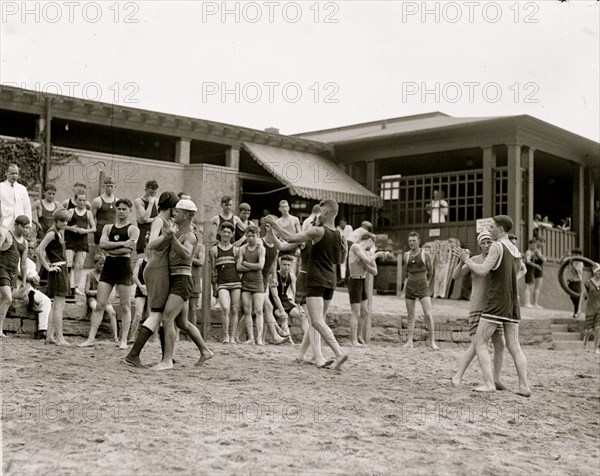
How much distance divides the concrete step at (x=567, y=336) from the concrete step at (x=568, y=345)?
0.70 ft

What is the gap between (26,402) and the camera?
6.32 meters

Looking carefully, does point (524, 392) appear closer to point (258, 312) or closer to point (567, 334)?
point (258, 312)

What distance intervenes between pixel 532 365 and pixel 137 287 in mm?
5556

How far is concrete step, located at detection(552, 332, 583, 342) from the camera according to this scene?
53.8 feet

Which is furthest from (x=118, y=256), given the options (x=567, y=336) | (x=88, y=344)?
(x=567, y=336)

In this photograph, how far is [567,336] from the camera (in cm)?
1661

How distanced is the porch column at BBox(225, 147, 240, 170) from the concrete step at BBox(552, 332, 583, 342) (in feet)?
31.6

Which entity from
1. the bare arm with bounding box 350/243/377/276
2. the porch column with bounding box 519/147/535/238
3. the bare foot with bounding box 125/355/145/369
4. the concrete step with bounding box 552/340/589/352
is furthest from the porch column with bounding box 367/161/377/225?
the bare foot with bounding box 125/355/145/369

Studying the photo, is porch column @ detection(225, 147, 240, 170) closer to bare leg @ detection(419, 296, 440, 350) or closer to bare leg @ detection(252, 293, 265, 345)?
bare leg @ detection(419, 296, 440, 350)

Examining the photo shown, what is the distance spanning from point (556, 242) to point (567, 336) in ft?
22.5

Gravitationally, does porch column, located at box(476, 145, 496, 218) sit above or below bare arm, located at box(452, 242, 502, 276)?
above

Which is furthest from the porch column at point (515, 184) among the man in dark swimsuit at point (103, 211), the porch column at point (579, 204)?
the man in dark swimsuit at point (103, 211)

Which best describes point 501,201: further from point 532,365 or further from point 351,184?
point 532,365

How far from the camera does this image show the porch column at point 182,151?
69.9 feet
